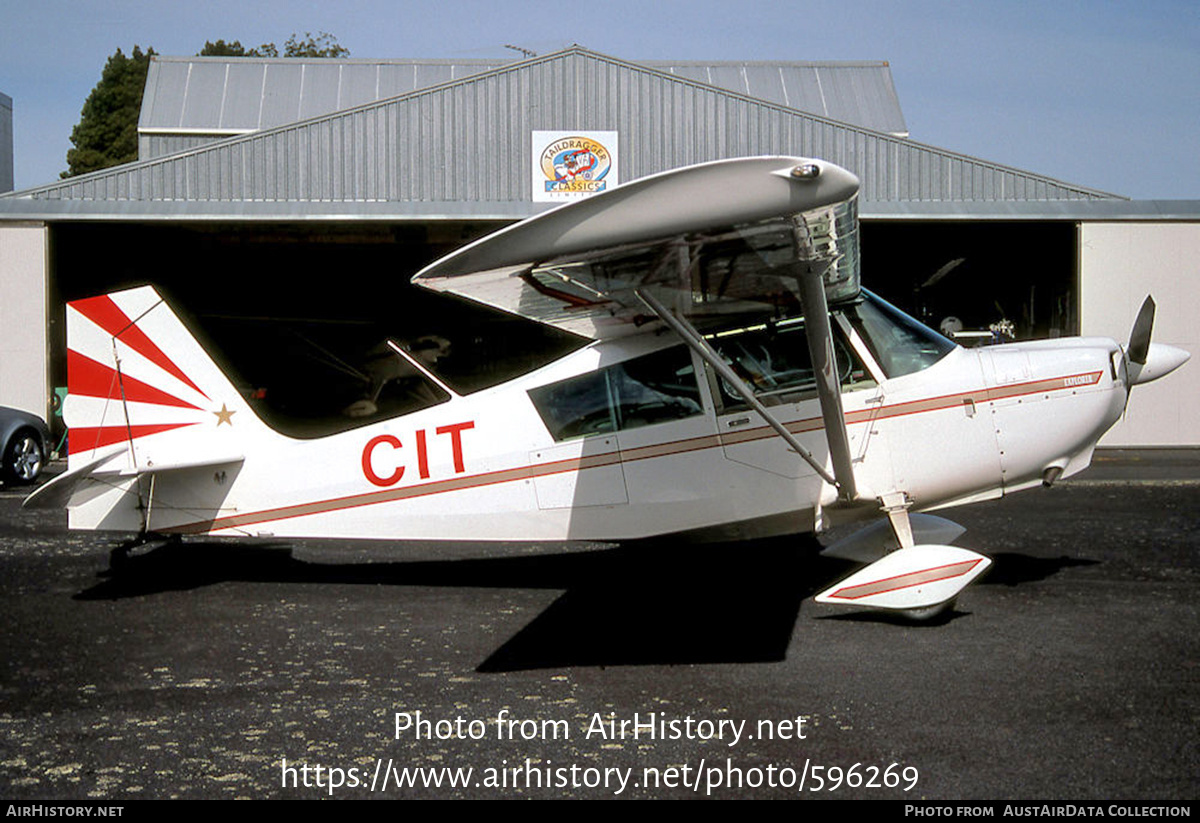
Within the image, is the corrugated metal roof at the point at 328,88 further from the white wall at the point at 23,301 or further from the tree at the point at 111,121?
the tree at the point at 111,121

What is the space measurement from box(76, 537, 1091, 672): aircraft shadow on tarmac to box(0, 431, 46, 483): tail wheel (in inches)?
254

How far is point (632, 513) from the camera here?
6992 mm

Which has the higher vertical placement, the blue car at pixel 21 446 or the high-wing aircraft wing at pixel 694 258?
the high-wing aircraft wing at pixel 694 258

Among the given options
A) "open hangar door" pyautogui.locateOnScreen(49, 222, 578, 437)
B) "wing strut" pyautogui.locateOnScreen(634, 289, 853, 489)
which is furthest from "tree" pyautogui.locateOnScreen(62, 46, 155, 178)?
"wing strut" pyautogui.locateOnScreen(634, 289, 853, 489)

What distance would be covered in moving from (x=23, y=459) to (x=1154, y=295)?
18688 millimetres

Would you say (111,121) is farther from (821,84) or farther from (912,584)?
(912,584)

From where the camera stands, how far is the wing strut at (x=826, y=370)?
5.51 m

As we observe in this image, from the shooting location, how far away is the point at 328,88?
3525 cm

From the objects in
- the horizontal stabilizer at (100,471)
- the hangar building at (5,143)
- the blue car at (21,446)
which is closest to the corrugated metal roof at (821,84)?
the blue car at (21,446)

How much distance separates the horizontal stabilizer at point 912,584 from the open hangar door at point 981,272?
15.6 m

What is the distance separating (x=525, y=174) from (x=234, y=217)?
5248 mm

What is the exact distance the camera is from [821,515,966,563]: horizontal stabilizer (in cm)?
741

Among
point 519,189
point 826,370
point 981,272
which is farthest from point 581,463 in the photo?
point 981,272
